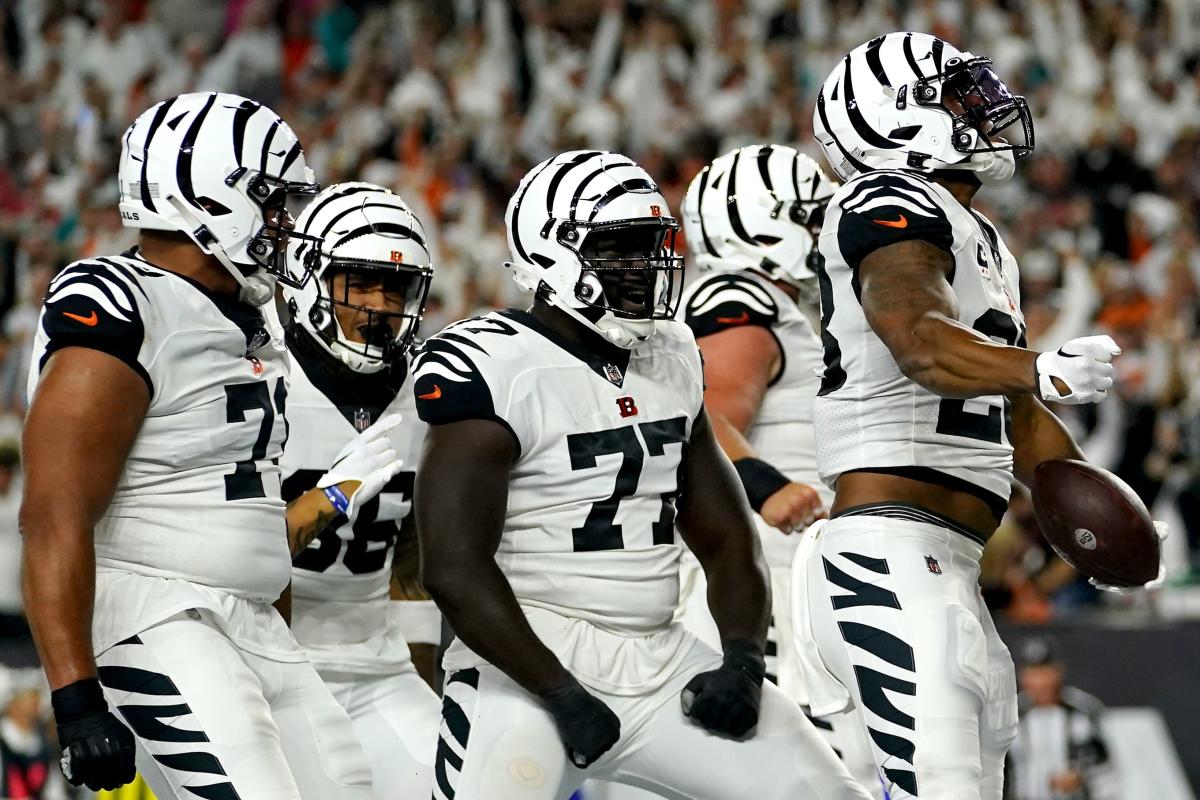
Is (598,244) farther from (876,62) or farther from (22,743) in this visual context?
(22,743)

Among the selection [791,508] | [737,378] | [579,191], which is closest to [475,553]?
[579,191]

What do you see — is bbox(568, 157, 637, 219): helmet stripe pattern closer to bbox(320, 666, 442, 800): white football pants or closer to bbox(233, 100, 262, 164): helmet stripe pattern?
bbox(233, 100, 262, 164): helmet stripe pattern

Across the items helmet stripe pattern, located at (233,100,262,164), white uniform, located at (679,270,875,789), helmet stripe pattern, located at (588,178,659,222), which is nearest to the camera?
helmet stripe pattern, located at (233,100,262,164)

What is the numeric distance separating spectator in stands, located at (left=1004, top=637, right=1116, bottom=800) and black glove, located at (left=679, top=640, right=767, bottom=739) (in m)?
3.87

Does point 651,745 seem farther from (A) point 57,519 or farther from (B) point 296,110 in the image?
(B) point 296,110

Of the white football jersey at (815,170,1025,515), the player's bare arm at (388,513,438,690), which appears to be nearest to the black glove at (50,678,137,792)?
the player's bare arm at (388,513,438,690)

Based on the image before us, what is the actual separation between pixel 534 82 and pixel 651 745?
35.9ft

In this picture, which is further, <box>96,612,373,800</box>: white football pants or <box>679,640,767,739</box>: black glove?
<box>679,640,767,739</box>: black glove

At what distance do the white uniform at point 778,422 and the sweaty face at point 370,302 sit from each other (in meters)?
0.96

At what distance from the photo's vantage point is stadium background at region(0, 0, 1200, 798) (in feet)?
33.4

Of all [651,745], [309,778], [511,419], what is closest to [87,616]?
[309,778]

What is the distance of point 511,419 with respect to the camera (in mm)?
3877

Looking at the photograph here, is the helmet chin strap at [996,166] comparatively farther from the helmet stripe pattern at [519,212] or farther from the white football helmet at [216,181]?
the white football helmet at [216,181]

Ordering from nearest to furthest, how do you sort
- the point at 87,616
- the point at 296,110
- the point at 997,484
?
the point at 87,616 < the point at 997,484 < the point at 296,110
